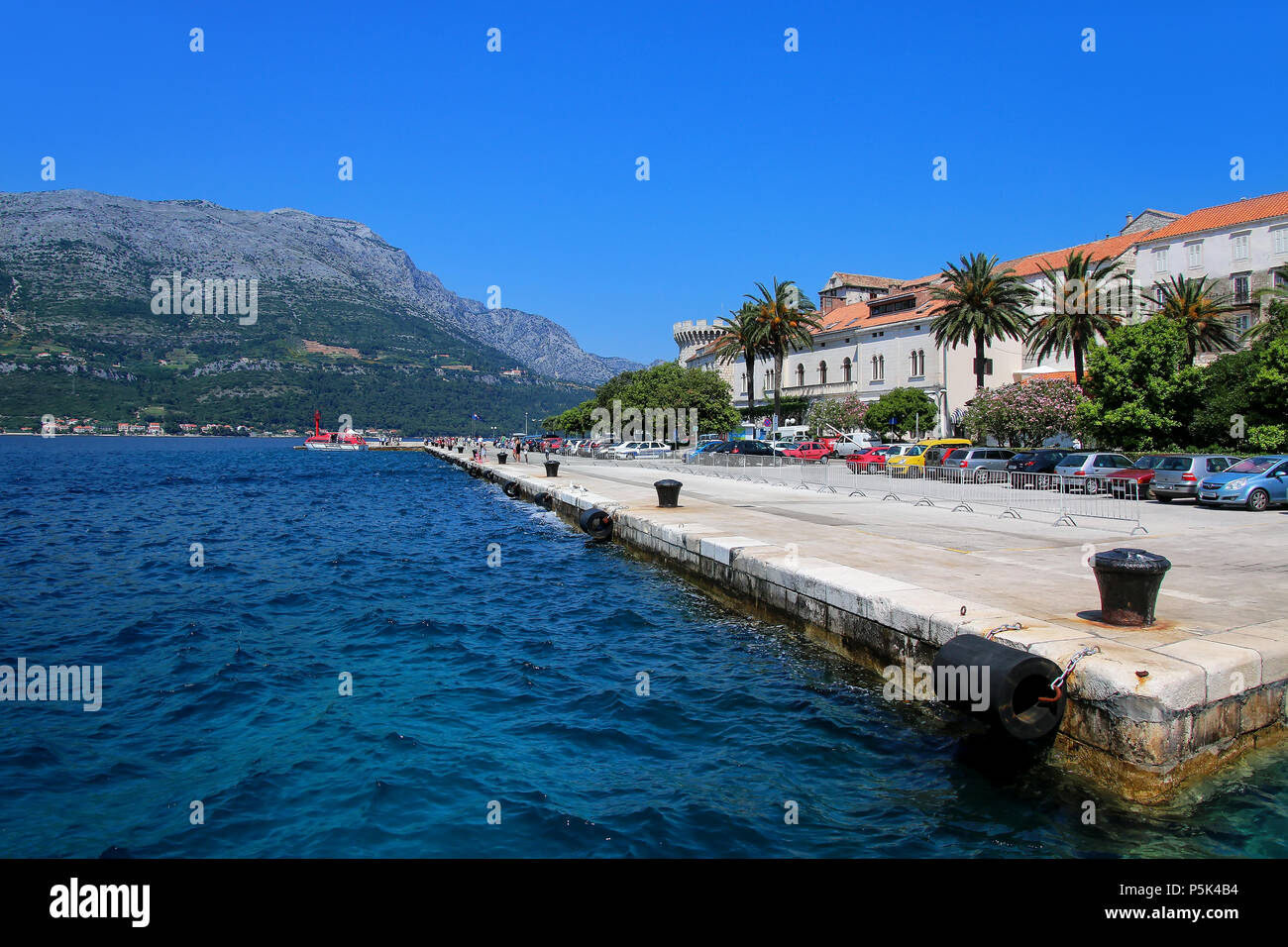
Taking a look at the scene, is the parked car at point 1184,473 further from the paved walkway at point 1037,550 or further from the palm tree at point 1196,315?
the palm tree at point 1196,315

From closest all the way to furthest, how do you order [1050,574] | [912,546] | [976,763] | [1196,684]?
1. [1196,684]
2. [976,763]
3. [1050,574]
4. [912,546]

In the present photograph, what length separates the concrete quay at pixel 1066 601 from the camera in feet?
19.7

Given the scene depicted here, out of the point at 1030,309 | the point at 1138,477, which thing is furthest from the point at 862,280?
the point at 1138,477

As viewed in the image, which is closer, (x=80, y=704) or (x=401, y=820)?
(x=401, y=820)

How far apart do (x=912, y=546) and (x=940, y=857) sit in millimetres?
9439

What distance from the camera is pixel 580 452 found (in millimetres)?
76250

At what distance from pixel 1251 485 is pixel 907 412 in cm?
4606

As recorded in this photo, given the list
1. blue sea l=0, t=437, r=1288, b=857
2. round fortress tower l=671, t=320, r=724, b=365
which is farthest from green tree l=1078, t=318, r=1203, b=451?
round fortress tower l=671, t=320, r=724, b=365

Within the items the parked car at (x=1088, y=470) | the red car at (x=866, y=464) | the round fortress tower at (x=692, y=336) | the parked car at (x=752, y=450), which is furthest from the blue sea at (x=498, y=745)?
the round fortress tower at (x=692, y=336)

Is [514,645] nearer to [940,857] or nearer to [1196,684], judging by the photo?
[940,857]

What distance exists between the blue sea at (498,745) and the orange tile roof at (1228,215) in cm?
6129

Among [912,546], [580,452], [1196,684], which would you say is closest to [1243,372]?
[912,546]

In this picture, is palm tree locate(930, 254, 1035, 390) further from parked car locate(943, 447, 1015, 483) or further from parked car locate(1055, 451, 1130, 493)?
parked car locate(1055, 451, 1130, 493)
